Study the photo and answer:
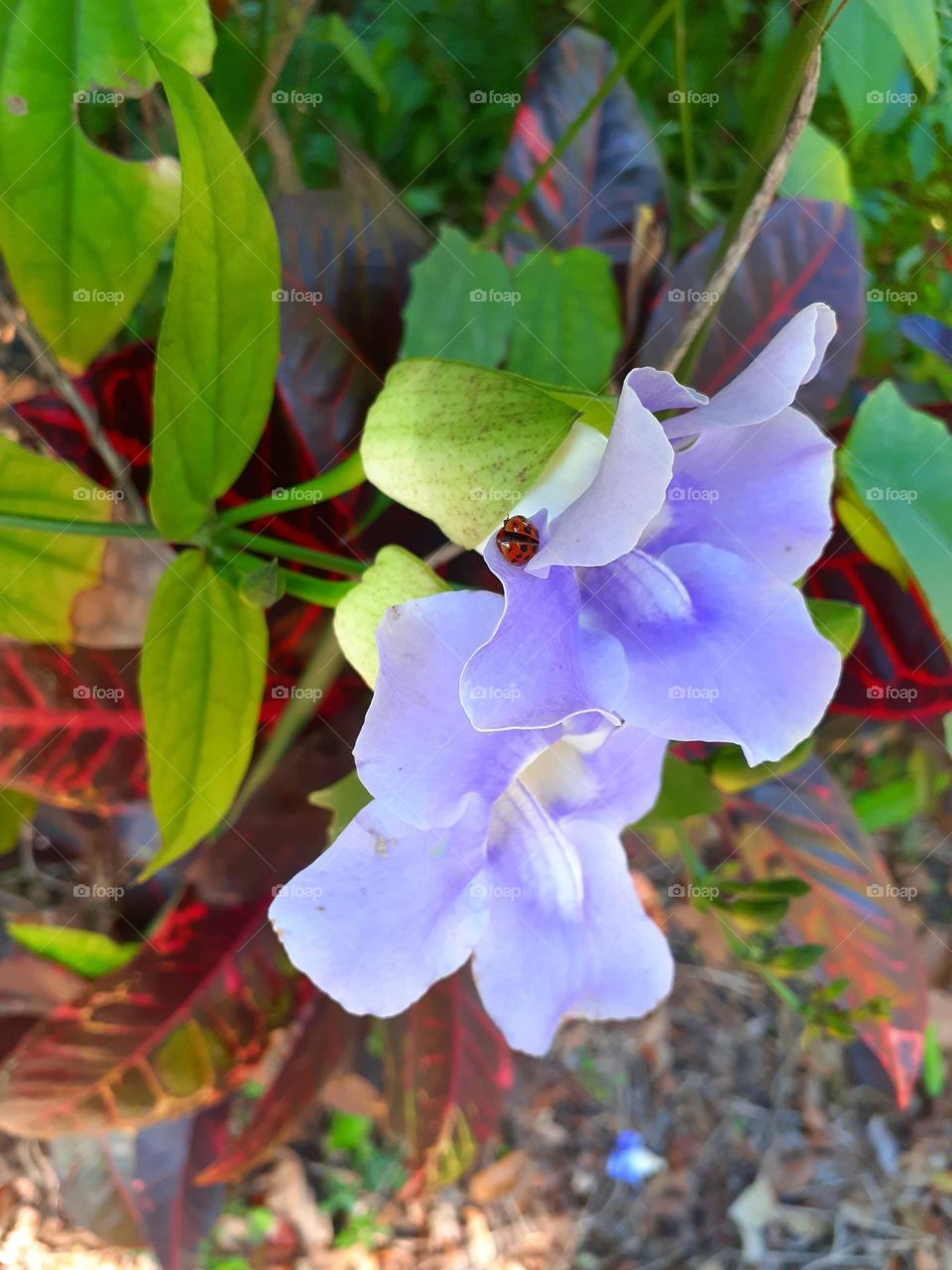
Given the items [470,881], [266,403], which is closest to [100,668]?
[266,403]

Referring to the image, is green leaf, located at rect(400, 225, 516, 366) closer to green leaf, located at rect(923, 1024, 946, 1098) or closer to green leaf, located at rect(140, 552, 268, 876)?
green leaf, located at rect(140, 552, 268, 876)

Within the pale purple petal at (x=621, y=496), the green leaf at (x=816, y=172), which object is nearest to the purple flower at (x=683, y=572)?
the pale purple petal at (x=621, y=496)

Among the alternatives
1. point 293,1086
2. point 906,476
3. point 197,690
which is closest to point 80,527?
point 197,690

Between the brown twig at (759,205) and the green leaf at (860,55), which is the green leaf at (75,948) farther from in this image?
the green leaf at (860,55)

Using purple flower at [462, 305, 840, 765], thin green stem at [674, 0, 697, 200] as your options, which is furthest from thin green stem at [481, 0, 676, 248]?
purple flower at [462, 305, 840, 765]

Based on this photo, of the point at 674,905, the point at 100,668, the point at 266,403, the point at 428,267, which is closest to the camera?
the point at 266,403

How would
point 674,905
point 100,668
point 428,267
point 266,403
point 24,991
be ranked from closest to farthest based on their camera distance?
point 266,403 → point 428,267 → point 100,668 → point 24,991 → point 674,905

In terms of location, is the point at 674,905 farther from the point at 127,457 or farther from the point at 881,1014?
the point at 127,457
